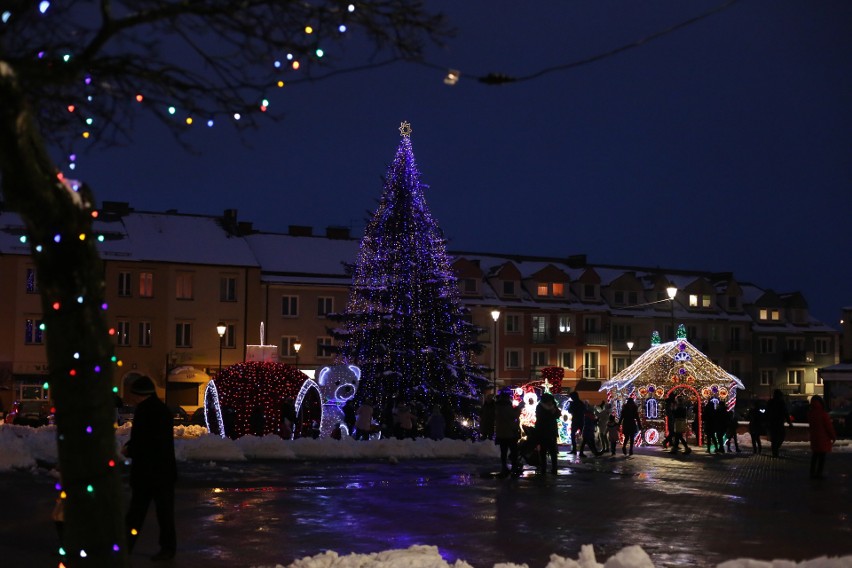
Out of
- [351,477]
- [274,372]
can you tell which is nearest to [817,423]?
[351,477]

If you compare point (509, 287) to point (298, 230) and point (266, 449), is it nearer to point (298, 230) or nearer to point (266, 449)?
point (298, 230)

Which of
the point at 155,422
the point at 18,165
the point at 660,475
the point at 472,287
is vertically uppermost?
the point at 472,287

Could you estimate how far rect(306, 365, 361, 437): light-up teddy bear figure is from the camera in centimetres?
3072

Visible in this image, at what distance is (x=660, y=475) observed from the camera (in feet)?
72.0

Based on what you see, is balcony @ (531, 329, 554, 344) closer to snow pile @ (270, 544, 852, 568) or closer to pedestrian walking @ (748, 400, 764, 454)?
pedestrian walking @ (748, 400, 764, 454)

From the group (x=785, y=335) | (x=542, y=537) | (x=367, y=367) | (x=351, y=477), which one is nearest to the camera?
(x=542, y=537)

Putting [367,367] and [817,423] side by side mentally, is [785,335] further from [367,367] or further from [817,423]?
[817,423]

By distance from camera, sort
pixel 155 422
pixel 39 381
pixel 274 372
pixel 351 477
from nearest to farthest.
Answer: pixel 155 422, pixel 351 477, pixel 274 372, pixel 39 381

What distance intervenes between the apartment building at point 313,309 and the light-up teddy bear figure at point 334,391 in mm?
17310

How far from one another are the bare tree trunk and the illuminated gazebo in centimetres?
3128

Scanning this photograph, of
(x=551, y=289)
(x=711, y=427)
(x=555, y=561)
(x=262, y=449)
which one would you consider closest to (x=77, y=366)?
(x=555, y=561)

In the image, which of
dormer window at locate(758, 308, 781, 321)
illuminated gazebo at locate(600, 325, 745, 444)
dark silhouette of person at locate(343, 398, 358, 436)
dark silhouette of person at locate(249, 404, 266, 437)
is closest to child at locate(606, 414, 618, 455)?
illuminated gazebo at locate(600, 325, 745, 444)

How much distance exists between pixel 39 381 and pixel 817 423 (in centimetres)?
4685

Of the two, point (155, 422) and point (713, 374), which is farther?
point (713, 374)
